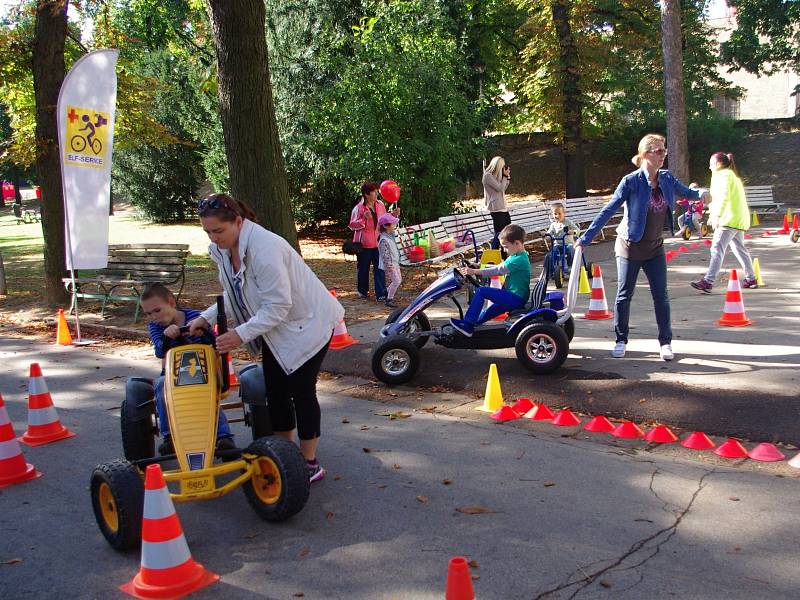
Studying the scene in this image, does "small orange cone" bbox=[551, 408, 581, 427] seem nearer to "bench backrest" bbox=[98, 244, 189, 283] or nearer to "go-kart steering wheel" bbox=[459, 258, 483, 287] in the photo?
"go-kart steering wheel" bbox=[459, 258, 483, 287]

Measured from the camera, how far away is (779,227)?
20031 millimetres

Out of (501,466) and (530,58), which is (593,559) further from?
(530,58)

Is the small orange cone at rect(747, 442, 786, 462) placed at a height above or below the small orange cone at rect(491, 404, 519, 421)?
below

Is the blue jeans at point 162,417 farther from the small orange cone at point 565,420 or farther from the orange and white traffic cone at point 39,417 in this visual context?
the small orange cone at point 565,420

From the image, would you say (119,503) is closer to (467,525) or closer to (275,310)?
(275,310)

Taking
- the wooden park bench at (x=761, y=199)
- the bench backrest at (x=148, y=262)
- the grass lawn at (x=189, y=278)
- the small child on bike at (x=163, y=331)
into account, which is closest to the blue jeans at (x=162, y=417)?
the small child on bike at (x=163, y=331)

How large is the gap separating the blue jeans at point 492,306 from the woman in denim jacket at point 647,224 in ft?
2.88

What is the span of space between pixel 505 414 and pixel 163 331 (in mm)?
2835

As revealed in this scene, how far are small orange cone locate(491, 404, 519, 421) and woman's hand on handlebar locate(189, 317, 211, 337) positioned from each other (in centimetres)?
261

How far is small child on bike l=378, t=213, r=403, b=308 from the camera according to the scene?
36.9 ft

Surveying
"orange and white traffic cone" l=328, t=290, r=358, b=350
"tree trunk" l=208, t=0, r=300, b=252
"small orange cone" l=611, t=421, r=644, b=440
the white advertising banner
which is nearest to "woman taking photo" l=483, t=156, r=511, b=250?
"tree trunk" l=208, t=0, r=300, b=252

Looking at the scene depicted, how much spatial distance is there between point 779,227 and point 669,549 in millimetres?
18487

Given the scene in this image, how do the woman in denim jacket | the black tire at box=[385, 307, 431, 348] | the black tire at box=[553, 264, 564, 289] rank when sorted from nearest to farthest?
the woman in denim jacket → the black tire at box=[385, 307, 431, 348] → the black tire at box=[553, 264, 564, 289]

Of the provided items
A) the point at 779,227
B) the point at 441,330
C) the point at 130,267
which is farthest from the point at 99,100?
the point at 779,227
